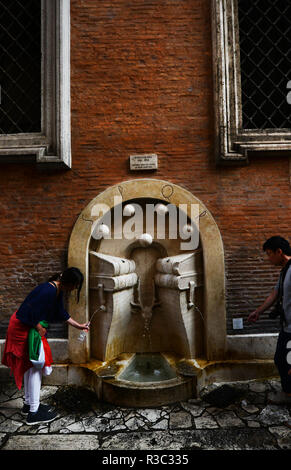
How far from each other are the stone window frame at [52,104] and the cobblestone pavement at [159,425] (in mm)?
3364

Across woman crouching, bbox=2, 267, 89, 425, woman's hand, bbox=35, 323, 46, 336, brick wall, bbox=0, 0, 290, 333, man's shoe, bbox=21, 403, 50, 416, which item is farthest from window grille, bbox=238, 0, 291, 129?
man's shoe, bbox=21, 403, 50, 416

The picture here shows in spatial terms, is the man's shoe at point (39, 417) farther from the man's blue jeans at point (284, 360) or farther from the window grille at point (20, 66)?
the window grille at point (20, 66)

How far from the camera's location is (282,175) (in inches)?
176

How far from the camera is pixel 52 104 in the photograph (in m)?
4.52

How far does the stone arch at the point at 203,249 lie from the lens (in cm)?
428

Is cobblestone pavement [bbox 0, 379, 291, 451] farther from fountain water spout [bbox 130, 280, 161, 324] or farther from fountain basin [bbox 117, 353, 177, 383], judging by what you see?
fountain water spout [bbox 130, 280, 161, 324]

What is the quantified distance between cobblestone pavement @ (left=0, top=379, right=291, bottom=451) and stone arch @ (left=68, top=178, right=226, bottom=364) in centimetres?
65

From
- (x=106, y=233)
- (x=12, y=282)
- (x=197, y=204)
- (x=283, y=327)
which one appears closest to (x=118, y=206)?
(x=106, y=233)

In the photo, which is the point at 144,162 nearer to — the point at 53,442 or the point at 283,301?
the point at 283,301

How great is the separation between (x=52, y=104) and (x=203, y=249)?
327cm

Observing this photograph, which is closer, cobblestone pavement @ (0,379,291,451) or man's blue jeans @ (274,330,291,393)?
cobblestone pavement @ (0,379,291,451)

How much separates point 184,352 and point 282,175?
10.2 feet

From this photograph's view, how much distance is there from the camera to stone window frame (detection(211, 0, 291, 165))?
14.3 feet

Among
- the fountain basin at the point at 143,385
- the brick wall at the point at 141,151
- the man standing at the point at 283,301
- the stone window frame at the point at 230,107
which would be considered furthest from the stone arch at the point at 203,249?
the man standing at the point at 283,301
